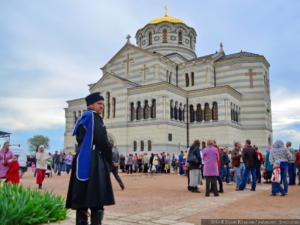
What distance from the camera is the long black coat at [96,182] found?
12.9 ft

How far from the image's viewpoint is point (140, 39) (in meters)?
43.0

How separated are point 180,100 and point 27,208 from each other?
28670 mm

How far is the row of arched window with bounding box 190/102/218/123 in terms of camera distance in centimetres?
3247

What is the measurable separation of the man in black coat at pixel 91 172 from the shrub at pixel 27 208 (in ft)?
4.37

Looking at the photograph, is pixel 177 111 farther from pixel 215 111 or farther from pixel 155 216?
pixel 155 216

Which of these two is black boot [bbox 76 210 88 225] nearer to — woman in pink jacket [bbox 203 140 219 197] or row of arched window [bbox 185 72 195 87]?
woman in pink jacket [bbox 203 140 219 197]

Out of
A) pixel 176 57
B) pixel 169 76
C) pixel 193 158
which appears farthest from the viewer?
pixel 176 57

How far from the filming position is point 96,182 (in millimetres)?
3969

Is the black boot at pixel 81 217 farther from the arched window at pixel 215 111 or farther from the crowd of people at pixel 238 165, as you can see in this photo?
the arched window at pixel 215 111

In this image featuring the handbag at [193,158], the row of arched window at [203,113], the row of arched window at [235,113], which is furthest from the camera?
the row of arched window at [235,113]

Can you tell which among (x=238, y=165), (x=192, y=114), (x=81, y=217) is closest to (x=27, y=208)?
(x=81, y=217)

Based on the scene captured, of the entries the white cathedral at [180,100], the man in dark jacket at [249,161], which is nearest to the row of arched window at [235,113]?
the white cathedral at [180,100]

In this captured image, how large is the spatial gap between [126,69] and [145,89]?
6.64 metres

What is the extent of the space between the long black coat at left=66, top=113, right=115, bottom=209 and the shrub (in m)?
1.33
